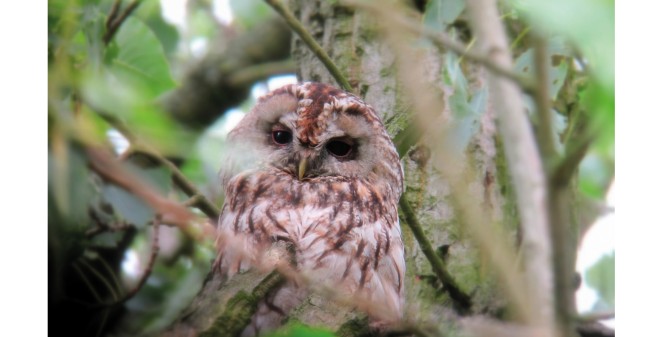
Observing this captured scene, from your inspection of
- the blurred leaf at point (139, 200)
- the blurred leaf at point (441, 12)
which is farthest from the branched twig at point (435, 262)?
the blurred leaf at point (139, 200)

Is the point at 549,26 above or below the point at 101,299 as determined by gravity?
above

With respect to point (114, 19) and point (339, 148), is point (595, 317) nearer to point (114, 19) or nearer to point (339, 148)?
point (339, 148)

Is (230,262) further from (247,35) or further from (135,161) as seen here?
(247,35)

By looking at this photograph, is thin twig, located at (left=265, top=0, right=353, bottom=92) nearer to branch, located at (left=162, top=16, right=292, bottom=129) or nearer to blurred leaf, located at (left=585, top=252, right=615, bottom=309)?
blurred leaf, located at (left=585, top=252, right=615, bottom=309)

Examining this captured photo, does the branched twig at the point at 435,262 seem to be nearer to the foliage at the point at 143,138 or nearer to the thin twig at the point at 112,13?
the foliage at the point at 143,138

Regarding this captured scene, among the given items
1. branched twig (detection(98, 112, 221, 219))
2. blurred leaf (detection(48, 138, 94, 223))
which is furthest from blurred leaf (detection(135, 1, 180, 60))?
blurred leaf (detection(48, 138, 94, 223))
